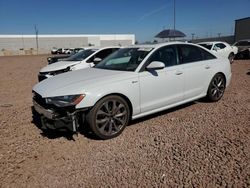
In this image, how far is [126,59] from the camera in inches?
197

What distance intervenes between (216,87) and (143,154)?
10.8 ft

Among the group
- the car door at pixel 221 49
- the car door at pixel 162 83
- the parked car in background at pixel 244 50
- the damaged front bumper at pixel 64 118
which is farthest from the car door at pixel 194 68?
the parked car in background at pixel 244 50

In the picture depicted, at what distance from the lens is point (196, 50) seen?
220 inches

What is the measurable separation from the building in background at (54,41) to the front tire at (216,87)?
72.9m

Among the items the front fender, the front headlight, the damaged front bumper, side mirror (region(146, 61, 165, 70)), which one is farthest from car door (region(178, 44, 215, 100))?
the damaged front bumper

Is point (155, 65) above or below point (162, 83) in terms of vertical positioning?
above

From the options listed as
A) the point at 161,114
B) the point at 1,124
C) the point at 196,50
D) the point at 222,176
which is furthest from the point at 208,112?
the point at 1,124

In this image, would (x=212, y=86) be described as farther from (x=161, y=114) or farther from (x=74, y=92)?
(x=74, y=92)

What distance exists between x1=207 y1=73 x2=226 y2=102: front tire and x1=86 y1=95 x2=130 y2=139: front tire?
2.56 m

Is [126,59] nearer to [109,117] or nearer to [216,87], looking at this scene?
[109,117]

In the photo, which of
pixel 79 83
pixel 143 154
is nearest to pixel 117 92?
pixel 79 83

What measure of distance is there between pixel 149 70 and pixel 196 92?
1.53m

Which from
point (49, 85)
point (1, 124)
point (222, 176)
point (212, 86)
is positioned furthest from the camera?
point (212, 86)

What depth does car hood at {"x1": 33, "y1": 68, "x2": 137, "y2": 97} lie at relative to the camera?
387 cm
